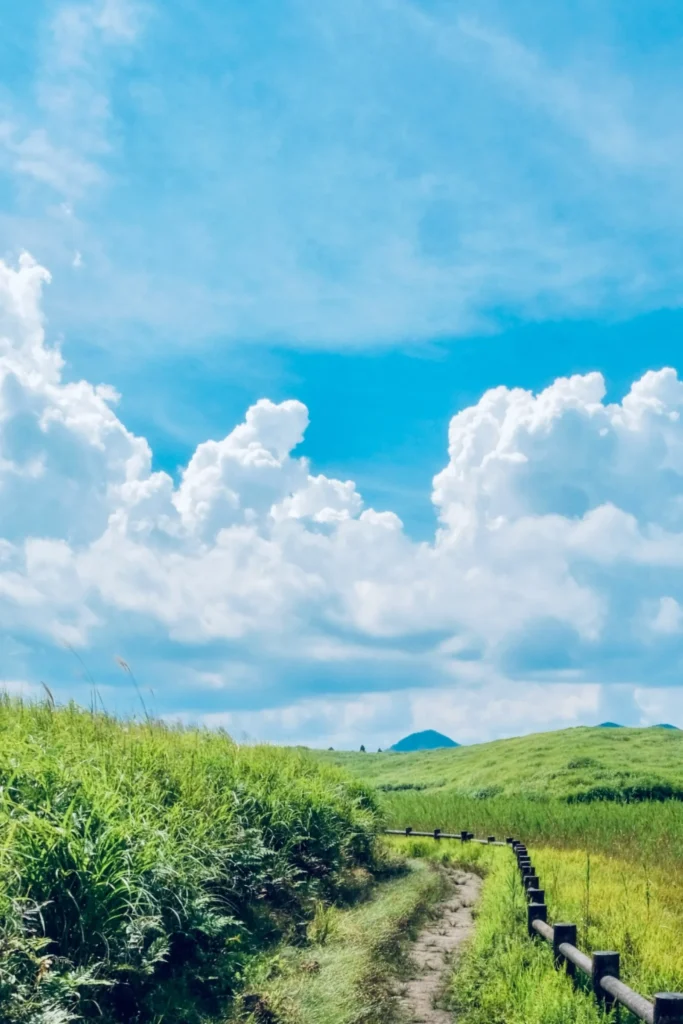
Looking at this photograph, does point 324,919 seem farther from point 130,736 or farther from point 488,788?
point 488,788

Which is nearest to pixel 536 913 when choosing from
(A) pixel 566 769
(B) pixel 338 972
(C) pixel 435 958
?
(C) pixel 435 958

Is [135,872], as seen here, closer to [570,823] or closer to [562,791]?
[570,823]

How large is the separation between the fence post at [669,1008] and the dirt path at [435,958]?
8.42 feet

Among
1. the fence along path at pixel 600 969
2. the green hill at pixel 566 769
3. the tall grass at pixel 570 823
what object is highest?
the green hill at pixel 566 769

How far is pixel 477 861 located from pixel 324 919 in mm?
9881

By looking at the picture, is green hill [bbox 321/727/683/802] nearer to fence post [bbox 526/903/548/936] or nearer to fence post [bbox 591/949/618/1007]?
fence post [bbox 526/903/548/936]

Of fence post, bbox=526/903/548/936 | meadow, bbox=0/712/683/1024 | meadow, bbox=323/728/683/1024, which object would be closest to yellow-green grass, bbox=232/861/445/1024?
meadow, bbox=0/712/683/1024

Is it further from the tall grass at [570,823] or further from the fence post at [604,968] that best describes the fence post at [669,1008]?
the tall grass at [570,823]

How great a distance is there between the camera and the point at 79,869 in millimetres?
7332

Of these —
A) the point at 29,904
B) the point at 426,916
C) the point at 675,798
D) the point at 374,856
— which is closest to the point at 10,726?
the point at 29,904

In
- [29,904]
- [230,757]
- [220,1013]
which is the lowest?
[220,1013]

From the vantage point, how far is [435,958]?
415 inches

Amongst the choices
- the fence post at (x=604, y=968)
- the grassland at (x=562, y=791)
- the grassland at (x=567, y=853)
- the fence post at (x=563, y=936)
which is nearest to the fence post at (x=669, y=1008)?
the grassland at (x=567, y=853)

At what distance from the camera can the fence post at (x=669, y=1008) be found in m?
6.31
